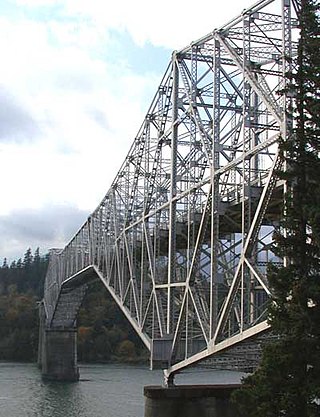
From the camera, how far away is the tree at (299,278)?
64.5 feet

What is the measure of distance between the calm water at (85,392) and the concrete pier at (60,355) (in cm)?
171

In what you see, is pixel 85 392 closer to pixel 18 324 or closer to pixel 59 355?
pixel 59 355

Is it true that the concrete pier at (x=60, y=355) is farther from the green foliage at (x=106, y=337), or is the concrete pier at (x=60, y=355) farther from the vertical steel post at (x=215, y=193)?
the vertical steel post at (x=215, y=193)

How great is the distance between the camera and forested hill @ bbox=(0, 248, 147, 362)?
424 ft

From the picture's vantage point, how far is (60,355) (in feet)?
320

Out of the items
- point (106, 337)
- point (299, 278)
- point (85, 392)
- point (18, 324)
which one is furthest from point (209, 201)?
point (18, 324)

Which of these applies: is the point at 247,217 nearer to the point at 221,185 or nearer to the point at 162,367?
the point at 221,185

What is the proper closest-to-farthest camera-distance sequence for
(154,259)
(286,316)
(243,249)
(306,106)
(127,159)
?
(286,316) < (306,106) < (243,249) < (154,259) < (127,159)

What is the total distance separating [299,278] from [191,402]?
41.1 feet

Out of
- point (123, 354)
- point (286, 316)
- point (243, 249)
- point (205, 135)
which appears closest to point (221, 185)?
point (205, 135)

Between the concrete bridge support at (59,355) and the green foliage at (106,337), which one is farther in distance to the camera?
the green foliage at (106,337)

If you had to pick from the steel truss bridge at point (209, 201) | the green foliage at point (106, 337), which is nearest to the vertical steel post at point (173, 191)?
the steel truss bridge at point (209, 201)

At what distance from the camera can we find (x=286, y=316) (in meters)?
20.2

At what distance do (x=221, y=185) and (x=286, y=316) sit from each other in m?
11.1
